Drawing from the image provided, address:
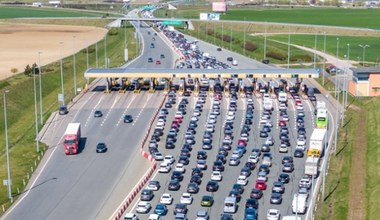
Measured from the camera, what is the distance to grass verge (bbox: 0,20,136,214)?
7571 cm

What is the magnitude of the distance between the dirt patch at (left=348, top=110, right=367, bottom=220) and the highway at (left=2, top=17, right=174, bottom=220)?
66.0ft

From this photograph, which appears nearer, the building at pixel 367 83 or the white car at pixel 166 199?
the white car at pixel 166 199

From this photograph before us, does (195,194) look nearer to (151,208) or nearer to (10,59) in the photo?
(151,208)

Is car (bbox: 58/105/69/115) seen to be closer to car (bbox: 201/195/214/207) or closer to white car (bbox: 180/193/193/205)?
white car (bbox: 180/193/193/205)

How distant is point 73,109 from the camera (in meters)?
105

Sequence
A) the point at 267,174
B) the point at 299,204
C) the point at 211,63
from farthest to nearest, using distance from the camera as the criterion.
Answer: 1. the point at 211,63
2. the point at 267,174
3. the point at 299,204

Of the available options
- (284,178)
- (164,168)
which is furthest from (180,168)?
(284,178)

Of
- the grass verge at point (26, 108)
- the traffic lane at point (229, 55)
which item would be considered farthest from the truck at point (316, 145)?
the traffic lane at point (229, 55)

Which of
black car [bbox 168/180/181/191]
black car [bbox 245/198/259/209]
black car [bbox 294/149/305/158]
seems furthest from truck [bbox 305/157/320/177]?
black car [bbox 168/180/181/191]

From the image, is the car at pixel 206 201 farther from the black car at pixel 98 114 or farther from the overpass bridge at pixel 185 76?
the overpass bridge at pixel 185 76

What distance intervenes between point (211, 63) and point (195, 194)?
84077 millimetres

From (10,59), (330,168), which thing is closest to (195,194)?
(330,168)

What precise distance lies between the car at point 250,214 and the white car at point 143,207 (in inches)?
321

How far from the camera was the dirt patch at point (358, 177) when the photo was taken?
209 ft
